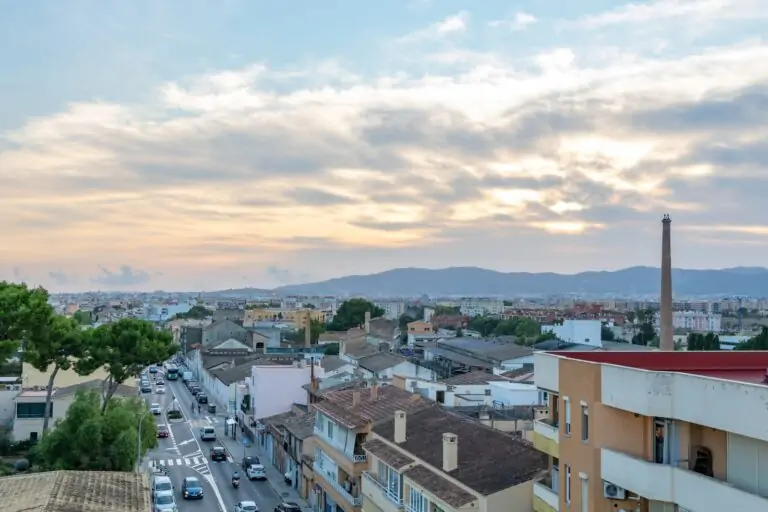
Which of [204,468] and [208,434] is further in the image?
[208,434]

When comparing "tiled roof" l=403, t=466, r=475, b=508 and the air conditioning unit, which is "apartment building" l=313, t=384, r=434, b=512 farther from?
the air conditioning unit

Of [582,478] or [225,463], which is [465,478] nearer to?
[582,478]

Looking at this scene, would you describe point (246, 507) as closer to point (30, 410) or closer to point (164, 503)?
point (164, 503)

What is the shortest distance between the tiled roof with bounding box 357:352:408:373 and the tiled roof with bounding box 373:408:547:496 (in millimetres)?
34702

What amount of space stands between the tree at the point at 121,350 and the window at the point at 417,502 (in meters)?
24.0

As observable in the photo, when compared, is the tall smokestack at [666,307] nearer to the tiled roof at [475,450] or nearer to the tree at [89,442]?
the tiled roof at [475,450]

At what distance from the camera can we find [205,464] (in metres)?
59.3

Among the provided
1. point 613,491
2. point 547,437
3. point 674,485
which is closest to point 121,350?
point 547,437

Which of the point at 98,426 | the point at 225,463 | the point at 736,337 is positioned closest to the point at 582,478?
the point at 98,426

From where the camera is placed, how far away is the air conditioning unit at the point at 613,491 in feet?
67.7

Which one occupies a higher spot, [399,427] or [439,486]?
[399,427]

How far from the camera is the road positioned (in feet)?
157

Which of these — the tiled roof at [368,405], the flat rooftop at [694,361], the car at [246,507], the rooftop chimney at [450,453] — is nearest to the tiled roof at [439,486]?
the rooftop chimney at [450,453]

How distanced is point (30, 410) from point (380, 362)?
30.2 m
